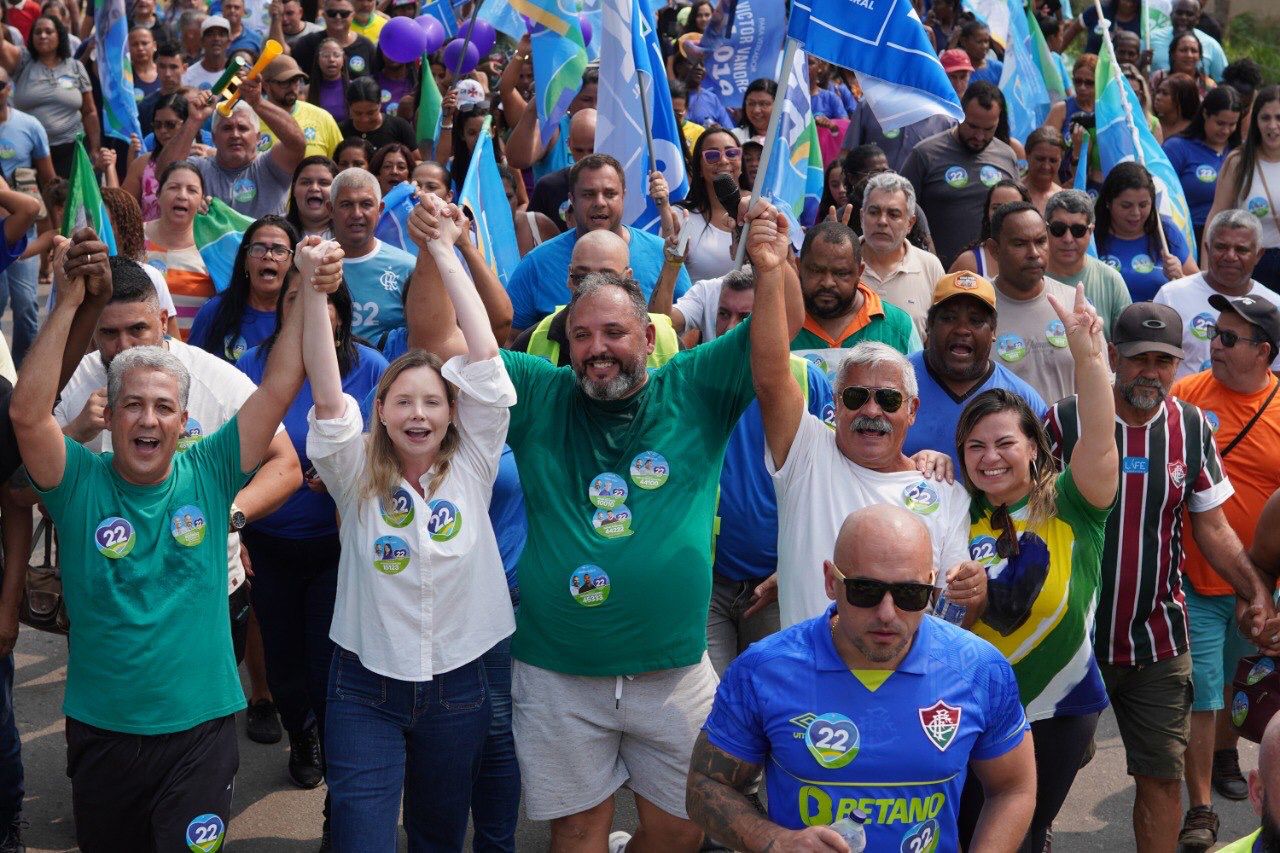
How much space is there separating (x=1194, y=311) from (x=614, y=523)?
12.8ft

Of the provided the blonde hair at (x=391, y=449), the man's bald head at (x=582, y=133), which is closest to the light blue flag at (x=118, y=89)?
the man's bald head at (x=582, y=133)

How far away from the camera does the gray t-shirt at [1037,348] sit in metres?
6.96

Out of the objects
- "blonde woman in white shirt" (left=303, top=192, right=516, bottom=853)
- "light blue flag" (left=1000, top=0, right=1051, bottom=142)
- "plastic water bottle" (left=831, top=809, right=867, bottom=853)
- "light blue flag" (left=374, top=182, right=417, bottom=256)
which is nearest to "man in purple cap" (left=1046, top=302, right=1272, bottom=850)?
"blonde woman in white shirt" (left=303, top=192, right=516, bottom=853)

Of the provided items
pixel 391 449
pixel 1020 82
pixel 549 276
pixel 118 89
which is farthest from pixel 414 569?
pixel 118 89

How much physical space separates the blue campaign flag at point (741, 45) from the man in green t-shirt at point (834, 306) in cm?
436

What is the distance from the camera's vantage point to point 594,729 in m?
4.93

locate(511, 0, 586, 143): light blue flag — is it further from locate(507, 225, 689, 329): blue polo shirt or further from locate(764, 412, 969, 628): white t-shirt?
locate(764, 412, 969, 628): white t-shirt

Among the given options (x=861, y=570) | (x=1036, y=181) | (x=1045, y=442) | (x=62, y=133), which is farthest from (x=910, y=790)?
(x=62, y=133)

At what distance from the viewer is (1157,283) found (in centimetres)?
853

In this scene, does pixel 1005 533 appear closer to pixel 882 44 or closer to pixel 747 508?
pixel 747 508

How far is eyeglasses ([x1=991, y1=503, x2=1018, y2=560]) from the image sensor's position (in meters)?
4.89

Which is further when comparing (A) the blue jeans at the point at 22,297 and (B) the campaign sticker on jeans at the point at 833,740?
(A) the blue jeans at the point at 22,297

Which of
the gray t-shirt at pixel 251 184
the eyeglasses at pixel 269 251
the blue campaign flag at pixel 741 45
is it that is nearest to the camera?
the eyeglasses at pixel 269 251

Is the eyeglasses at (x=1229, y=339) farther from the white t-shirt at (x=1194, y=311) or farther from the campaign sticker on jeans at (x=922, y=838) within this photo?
the campaign sticker on jeans at (x=922, y=838)
